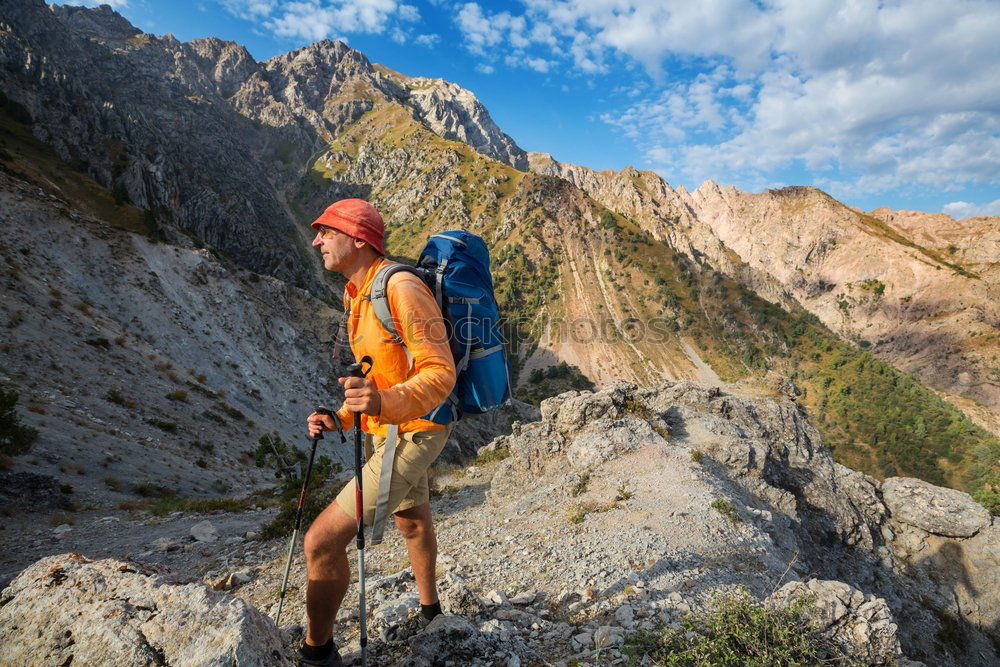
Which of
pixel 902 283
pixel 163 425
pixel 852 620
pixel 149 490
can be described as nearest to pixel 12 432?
pixel 149 490

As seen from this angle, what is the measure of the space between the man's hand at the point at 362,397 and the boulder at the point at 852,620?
4.39 meters

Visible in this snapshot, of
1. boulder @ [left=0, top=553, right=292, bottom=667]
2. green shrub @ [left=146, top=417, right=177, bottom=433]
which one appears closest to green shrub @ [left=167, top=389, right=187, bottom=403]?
green shrub @ [left=146, top=417, right=177, bottom=433]

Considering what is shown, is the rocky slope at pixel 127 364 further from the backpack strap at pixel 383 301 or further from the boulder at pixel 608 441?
the backpack strap at pixel 383 301

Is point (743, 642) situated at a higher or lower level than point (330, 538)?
lower

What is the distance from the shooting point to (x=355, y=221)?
11.3ft

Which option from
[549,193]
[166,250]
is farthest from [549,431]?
[549,193]

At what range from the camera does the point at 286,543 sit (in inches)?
330

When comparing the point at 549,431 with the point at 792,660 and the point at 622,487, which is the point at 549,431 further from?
the point at 792,660

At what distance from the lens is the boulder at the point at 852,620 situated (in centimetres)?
418

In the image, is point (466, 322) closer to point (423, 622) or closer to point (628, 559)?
point (423, 622)

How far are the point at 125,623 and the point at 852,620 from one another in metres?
6.23

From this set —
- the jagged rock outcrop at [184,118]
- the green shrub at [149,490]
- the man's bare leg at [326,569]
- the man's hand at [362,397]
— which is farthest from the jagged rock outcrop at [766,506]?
→ the jagged rock outcrop at [184,118]

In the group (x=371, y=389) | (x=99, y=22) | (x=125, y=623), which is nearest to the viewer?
(x=125, y=623)

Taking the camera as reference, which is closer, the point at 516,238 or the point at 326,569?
the point at 326,569
